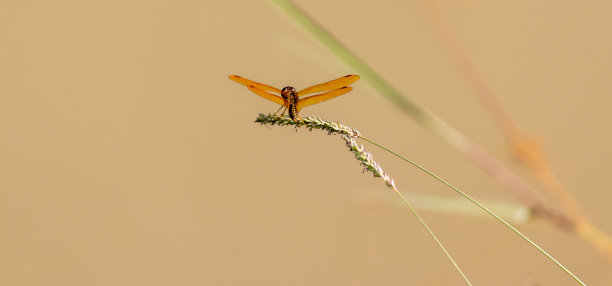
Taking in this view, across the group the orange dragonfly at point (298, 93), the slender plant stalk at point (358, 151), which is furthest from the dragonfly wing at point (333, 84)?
the slender plant stalk at point (358, 151)

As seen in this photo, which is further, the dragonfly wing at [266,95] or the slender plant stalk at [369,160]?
the dragonfly wing at [266,95]

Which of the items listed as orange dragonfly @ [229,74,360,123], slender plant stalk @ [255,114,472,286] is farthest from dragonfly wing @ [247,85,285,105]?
A: slender plant stalk @ [255,114,472,286]

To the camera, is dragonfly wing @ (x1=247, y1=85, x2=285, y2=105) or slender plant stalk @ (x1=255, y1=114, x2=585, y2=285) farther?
dragonfly wing @ (x1=247, y1=85, x2=285, y2=105)

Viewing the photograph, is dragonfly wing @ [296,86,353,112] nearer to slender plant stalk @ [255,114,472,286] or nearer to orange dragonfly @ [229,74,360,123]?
orange dragonfly @ [229,74,360,123]

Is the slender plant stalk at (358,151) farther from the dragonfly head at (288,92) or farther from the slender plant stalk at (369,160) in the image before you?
the dragonfly head at (288,92)

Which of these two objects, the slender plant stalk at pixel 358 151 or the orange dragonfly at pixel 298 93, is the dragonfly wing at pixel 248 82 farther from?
the slender plant stalk at pixel 358 151

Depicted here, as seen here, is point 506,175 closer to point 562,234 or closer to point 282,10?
point 562,234

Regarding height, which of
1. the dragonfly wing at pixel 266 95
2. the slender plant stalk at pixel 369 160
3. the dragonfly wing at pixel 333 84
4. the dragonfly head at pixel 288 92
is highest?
the dragonfly wing at pixel 266 95

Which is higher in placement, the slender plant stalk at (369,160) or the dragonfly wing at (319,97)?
the dragonfly wing at (319,97)

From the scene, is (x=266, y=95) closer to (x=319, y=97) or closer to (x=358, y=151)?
(x=319, y=97)

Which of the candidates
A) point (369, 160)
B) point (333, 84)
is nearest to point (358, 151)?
point (369, 160)

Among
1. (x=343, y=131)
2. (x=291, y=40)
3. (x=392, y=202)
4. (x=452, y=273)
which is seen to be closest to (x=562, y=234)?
(x=452, y=273)
